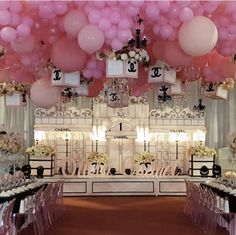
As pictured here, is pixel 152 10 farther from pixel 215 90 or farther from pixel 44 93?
pixel 215 90

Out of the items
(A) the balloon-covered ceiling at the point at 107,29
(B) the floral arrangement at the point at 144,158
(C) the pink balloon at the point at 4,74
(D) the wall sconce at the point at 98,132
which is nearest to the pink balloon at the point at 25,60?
(A) the balloon-covered ceiling at the point at 107,29

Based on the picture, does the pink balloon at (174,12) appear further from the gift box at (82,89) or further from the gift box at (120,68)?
the gift box at (82,89)

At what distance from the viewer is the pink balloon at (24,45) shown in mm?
6743

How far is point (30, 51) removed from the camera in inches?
279

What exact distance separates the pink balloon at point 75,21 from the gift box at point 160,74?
5.14ft

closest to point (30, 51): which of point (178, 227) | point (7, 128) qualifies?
point (178, 227)

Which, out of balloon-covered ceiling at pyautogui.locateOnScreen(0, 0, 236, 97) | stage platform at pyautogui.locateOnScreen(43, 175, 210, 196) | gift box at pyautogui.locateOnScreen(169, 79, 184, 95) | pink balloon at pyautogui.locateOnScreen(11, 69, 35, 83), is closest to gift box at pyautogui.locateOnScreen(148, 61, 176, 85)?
balloon-covered ceiling at pyautogui.locateOnScreen(0, 0, 236, 97)

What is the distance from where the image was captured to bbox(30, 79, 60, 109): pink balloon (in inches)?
312

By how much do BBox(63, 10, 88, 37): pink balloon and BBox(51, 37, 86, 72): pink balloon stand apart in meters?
0.51

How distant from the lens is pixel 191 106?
21.3 metres

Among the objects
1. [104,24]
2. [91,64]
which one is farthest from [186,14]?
[91,64]

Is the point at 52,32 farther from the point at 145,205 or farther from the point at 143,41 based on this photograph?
the point at 145,205

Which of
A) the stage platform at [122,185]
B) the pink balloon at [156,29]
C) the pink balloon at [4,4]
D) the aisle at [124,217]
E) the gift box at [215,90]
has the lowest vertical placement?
the aisle at [124,217]

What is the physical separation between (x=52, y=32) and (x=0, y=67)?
65.5 inches
